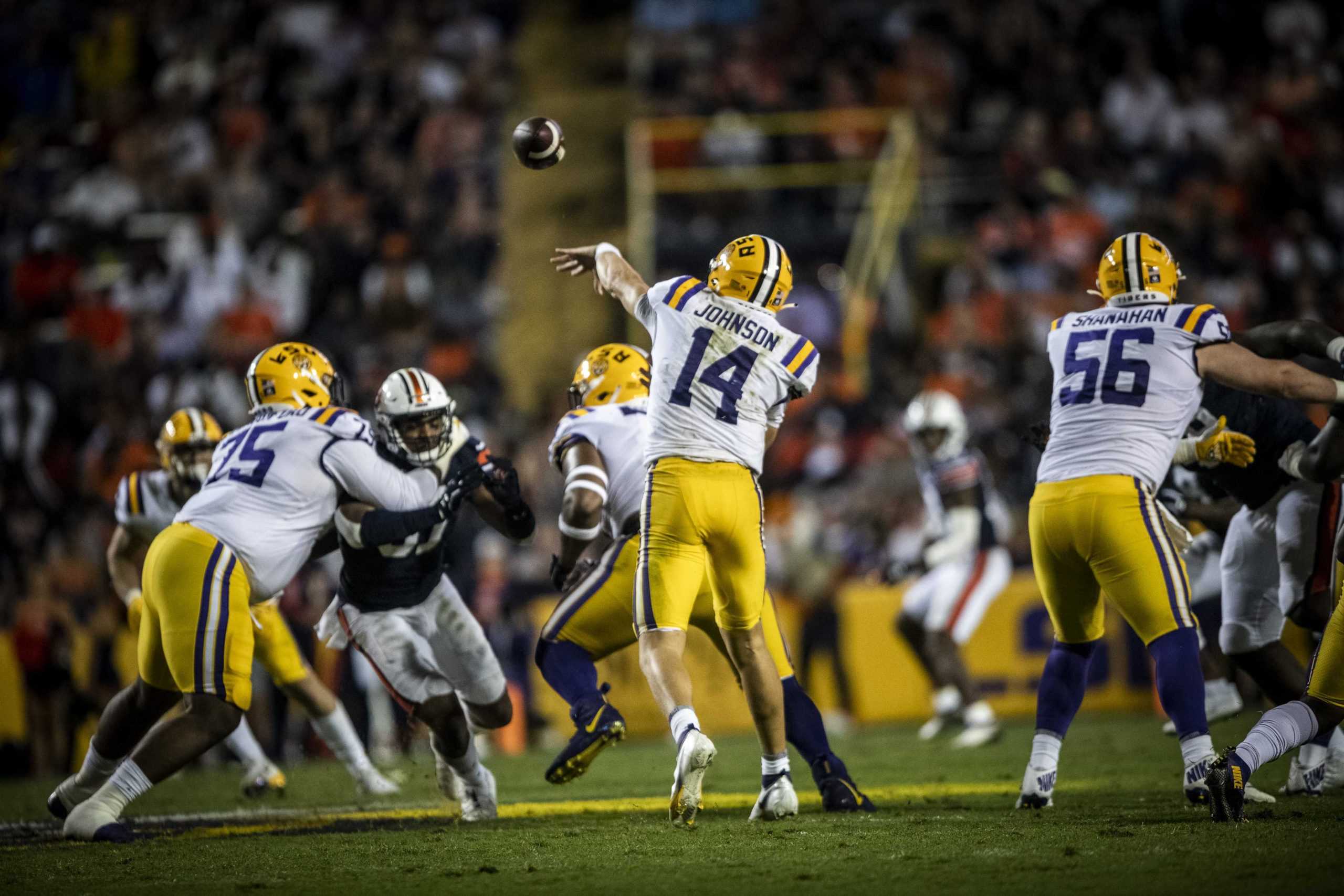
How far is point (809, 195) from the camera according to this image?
53.1 ft

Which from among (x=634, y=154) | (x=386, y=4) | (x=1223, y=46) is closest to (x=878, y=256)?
(x=634, y=154)

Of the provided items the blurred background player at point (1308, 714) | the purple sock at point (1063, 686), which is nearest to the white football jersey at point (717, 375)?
the purple sock at point (1063, 686)

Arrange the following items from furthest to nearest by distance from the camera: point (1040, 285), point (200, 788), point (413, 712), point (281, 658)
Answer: point (1040, 285)
point (200, 788)
point (281, 658)
point (413, 712)

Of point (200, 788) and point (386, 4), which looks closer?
point (200, 788)

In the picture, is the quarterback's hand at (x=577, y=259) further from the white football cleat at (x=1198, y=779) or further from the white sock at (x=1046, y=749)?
the white football cleat at (x=1198, y=779)

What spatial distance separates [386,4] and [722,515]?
14321mm

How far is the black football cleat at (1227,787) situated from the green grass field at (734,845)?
0.06 meters

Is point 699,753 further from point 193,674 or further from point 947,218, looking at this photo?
point 947,218

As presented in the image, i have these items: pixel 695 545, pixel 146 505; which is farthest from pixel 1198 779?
pixel 146 505

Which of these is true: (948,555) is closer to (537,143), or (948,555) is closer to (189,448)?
(537,143)

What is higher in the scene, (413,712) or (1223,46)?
(1223,46)

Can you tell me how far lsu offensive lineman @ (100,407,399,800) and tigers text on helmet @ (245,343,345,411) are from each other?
1.01m

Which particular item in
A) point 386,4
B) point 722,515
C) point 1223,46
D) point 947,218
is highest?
point 386,4

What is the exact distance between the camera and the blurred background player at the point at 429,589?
21.4 ft
